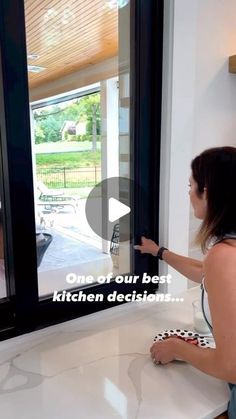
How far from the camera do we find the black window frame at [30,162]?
913 millimetres

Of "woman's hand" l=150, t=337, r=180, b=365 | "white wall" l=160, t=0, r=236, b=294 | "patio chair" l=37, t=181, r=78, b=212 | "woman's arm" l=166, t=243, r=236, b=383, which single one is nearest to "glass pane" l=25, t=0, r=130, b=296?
"patio chair" l=37, t=181, r=78, b=212

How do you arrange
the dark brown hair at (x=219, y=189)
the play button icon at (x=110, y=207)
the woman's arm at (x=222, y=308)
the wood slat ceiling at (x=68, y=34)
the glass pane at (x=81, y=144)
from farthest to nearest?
the play button icon at (x=110, y=207)
the glass pane at (x=81, y=144)
the wood slat ceiling at (x=68, y=34)
the dark brown hair at (x=219, y=189)
the woman's arm at (x=222, y=308)

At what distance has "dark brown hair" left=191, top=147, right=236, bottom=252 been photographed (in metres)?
0.80

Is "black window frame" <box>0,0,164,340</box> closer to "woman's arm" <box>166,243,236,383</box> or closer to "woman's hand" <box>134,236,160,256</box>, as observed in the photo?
"woman's hand" <box>134,236,160,256</box>

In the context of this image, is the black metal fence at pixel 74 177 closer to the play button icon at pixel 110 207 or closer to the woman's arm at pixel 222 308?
the play button icon at pixel 110 207

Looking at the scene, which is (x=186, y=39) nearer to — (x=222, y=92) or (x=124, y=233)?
(x=222, y=92)

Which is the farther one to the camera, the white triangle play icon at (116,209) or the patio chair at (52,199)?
the white triangle play icon at (116,209)

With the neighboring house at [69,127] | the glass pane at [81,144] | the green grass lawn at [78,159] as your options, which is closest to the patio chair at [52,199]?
the glass pane at [81,144]

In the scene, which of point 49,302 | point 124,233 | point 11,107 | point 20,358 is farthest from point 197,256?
point 11,107

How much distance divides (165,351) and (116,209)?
0.54 meters

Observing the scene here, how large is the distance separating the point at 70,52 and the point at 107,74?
282 millimetres

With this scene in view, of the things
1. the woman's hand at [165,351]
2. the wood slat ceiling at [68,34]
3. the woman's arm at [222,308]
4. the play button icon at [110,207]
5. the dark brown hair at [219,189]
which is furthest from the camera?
the play button icon at [110,207]

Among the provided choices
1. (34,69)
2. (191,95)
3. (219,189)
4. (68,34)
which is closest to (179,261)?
(219,189)

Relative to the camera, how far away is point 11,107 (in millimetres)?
920
